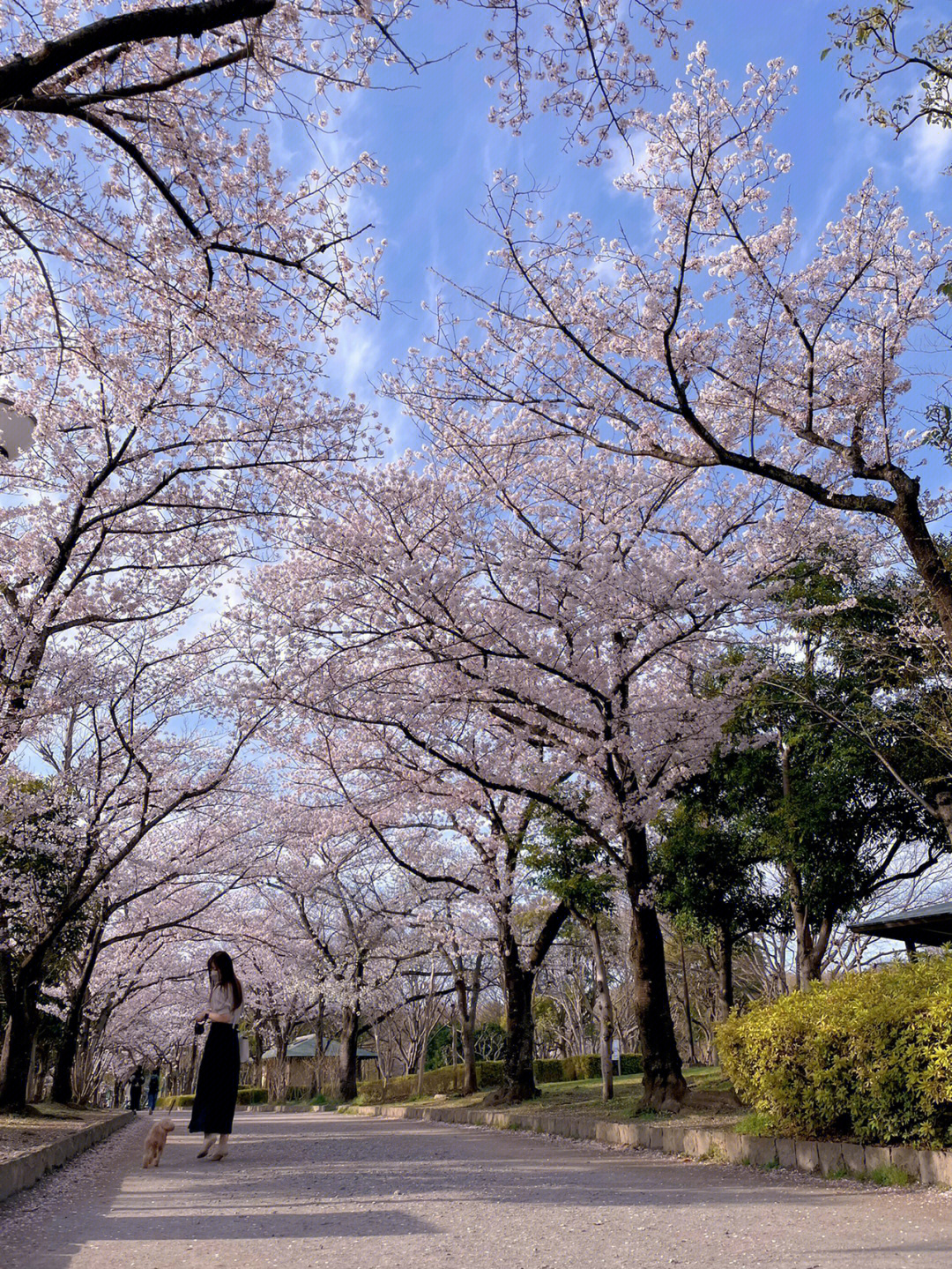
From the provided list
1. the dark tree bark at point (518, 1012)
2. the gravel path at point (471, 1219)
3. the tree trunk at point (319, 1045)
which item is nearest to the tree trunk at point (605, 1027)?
the dark tree bark at point (518, 1012)

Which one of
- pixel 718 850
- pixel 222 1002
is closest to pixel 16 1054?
pixel 222 1002

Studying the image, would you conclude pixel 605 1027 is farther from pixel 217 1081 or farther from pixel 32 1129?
pixel 32 1129

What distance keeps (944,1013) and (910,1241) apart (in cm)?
132

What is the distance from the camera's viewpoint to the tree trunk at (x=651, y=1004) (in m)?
8.60

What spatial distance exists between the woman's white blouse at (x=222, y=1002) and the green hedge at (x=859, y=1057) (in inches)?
138

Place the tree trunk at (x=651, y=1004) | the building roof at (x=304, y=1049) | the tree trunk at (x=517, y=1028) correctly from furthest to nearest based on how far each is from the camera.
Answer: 1. the building roof at (x=304, y=1049)
2. the tree trunk at (x=517, y=1028)
3. the tree trunk at (x=651, y=1004)

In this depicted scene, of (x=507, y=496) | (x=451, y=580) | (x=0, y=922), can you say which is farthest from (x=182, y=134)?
(x=0, y=922)

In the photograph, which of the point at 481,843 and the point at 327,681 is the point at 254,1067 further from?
the point at 327,681

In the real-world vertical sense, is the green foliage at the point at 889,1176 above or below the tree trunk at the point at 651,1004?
below

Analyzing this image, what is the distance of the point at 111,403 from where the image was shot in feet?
25.2

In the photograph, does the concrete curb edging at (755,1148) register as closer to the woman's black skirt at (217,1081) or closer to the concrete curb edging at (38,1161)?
the woman's black skirt at (217,1081)

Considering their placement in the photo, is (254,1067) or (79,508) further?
(254,1067)

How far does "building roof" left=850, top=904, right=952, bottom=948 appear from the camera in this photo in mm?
8984

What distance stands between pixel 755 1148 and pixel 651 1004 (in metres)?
3.21
